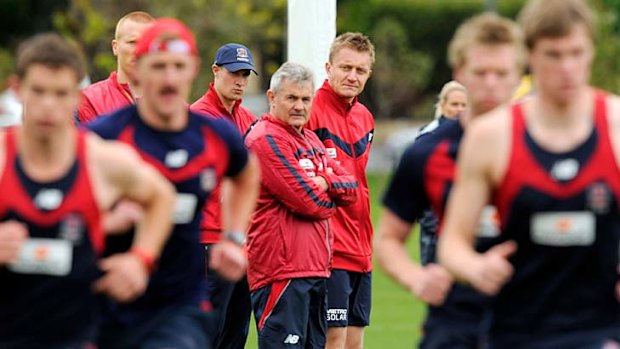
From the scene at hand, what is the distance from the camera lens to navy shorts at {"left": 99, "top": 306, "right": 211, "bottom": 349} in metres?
7.56

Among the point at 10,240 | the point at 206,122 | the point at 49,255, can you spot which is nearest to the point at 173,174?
the point at 206,122

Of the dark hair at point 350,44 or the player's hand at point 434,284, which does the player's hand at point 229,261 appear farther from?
the dark hair at point 350,44

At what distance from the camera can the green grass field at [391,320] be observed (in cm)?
1531

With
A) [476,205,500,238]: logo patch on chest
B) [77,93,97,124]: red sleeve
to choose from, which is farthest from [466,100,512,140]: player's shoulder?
[77,93,97,124]: red sleeve

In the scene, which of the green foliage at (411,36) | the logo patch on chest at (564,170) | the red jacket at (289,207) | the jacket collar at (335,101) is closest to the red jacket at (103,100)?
the red jacket at (289,207)

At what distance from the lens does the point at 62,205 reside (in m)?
6.75

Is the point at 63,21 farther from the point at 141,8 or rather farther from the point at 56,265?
the point at 56,265

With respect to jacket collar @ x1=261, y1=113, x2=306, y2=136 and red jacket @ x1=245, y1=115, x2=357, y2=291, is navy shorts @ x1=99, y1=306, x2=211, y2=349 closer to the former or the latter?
red jacket @ x1=245, y1=115, x2=357, y2=291

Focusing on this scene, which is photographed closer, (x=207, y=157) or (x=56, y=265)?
(x=56, y=265)

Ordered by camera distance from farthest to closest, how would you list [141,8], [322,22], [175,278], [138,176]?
1. [141,8]
2. [322,22]
3. [175,278]
4. [138,176]

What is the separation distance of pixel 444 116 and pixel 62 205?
644cm

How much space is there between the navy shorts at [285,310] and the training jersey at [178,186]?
3062 millimetres

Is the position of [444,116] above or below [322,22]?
below

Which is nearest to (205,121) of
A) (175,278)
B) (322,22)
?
(175,278)
